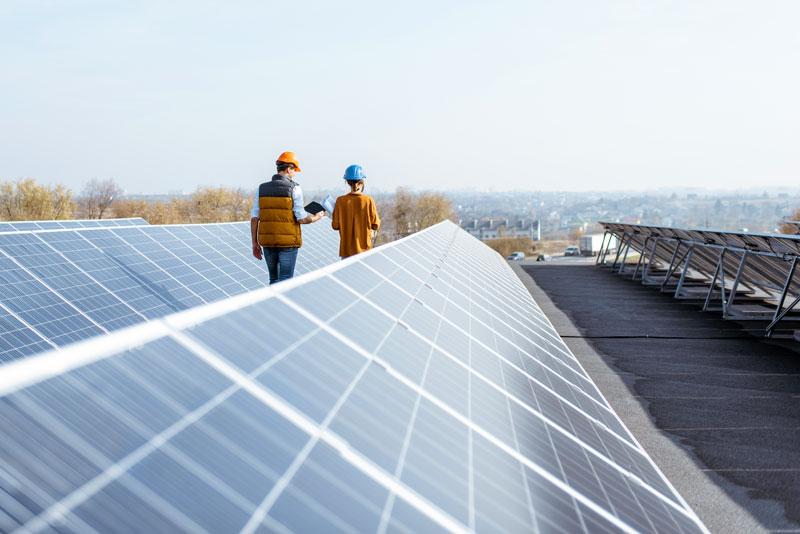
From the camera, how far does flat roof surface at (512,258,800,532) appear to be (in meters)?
5.42

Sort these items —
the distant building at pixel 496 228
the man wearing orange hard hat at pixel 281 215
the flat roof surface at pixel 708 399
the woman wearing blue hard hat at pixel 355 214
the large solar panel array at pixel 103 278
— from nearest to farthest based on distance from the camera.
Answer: the flat roof surface at pixel 708 399 → the man wearing orange hard hat at pixel 281 215 → the woman wearing blue hard hat at pixel 355 214 → the large solar panel array at pixel 103 278 → the distant building at pixel 496 228

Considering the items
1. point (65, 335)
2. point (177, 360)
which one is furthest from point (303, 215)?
point (177, 360)

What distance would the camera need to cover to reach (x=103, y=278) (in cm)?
1317

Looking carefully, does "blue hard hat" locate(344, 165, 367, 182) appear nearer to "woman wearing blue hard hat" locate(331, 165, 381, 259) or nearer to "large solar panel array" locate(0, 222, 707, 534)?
"woman wearing blue hard hat" locate(331, 165, 381, 259)

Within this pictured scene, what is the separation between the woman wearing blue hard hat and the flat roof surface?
12.6ft

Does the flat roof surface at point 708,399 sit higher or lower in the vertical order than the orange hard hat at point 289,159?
lower

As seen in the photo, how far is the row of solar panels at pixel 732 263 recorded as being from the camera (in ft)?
47.0

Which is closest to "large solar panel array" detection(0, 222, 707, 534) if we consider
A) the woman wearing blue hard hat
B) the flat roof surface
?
the flat roof surface

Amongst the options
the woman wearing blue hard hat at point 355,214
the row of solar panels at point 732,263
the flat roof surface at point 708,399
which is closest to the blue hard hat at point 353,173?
the woman wearing blue hard hat at point 355,214

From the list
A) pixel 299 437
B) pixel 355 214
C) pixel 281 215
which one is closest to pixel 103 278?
pixel 281 215

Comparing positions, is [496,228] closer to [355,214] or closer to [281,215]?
[355,214]

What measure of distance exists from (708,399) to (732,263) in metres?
13.1

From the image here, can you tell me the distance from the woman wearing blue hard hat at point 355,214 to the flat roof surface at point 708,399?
384 centimetres

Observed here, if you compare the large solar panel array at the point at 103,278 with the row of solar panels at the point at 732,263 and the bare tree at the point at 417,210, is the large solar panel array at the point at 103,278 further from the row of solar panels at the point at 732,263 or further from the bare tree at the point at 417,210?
the bare tree at the point at 417,210
